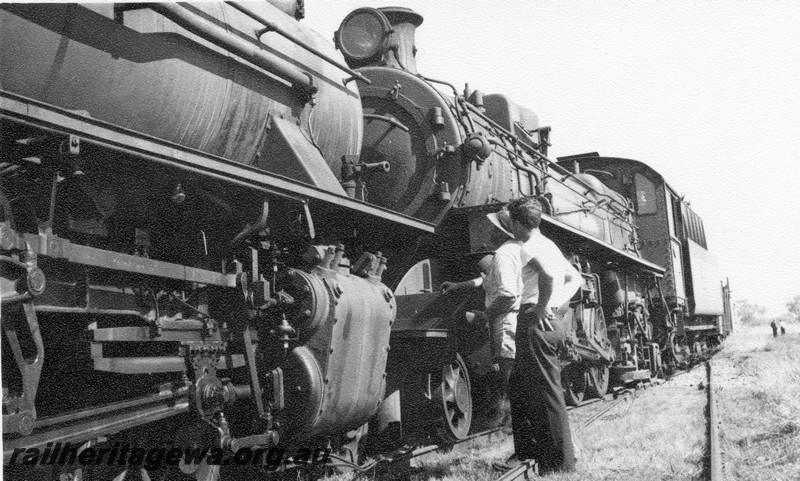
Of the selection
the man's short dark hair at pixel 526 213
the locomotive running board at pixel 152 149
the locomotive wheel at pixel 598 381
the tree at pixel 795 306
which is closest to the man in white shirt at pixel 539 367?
the man's short dark hair at pixel 526 213

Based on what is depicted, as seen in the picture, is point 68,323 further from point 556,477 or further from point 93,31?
point 556,477

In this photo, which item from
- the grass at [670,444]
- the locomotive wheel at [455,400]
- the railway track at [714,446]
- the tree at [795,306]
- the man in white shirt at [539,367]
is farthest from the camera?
the tree at [795,306]

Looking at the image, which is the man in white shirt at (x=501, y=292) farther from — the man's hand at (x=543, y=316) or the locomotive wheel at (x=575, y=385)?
the locomotive wheel at (x=575, y=385)

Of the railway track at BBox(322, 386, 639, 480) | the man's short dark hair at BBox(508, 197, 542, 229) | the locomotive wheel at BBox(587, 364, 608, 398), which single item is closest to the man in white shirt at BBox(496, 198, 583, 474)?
the man's short dark hair at BBox(508, 197, 542, 229)

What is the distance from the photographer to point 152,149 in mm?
2537

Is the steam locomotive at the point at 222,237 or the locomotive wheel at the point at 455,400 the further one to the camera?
the locomotive wheel at the point at 455,400

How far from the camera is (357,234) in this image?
4.37m

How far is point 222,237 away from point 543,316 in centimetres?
203

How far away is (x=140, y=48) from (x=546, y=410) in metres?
2.99

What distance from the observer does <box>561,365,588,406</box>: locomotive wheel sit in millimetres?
7812

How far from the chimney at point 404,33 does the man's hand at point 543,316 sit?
297 centimetres

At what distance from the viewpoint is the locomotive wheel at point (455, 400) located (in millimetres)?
5145

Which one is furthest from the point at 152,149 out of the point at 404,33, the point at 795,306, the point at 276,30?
the point at 795,306

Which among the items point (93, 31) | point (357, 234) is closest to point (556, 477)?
point (357, 234)
